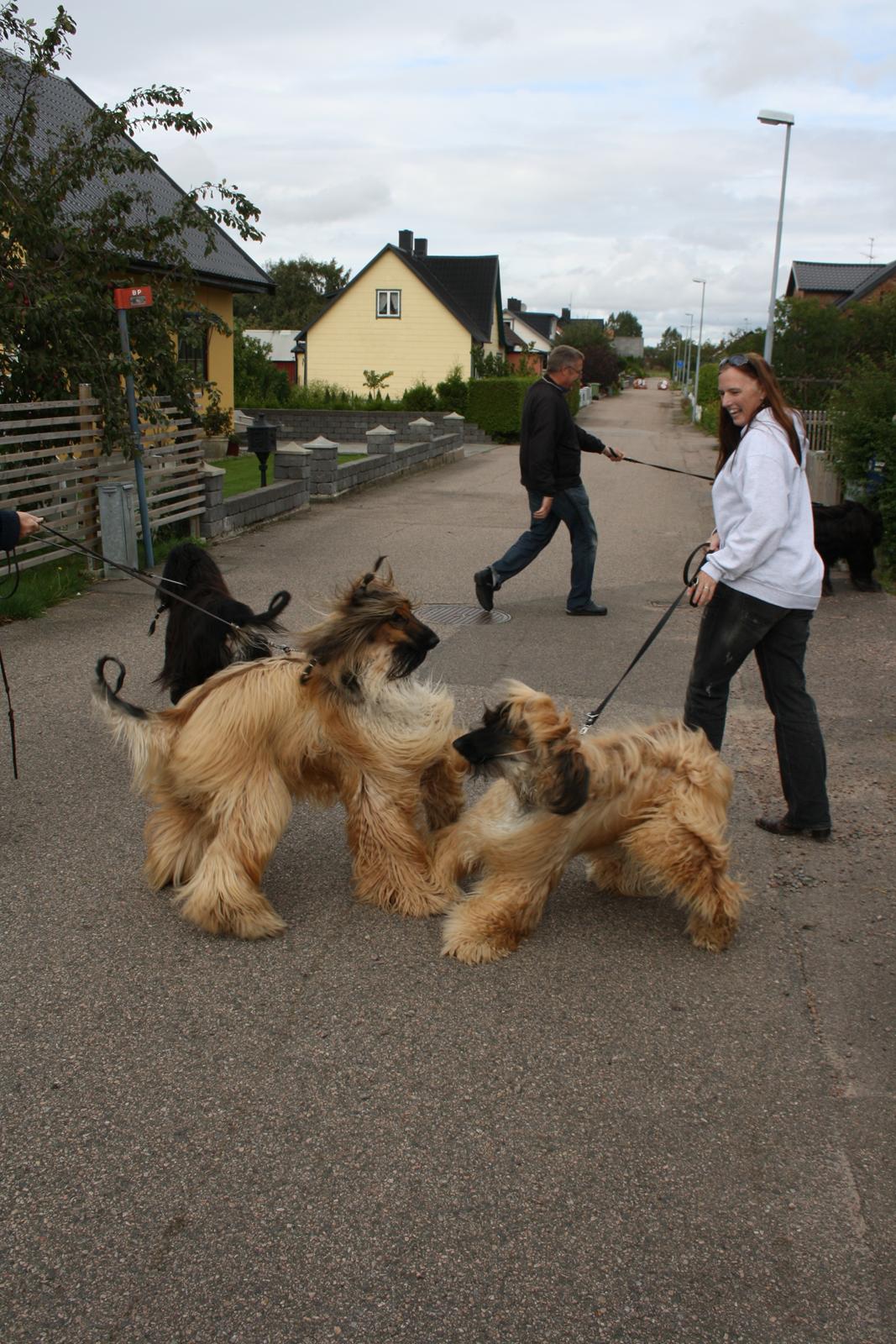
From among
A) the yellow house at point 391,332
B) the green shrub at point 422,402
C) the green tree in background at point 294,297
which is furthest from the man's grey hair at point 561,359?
the green tree in background at point 294,297

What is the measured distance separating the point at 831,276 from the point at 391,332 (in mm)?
25074

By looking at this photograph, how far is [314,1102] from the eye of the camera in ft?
10.2

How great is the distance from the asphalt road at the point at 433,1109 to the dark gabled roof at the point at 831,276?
5717 centimetres

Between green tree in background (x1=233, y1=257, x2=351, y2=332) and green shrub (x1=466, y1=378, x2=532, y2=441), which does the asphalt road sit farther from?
green tree in background (x1=233, y1=257, x2=351, y2=332)

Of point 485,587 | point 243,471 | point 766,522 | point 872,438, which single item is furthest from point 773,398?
point 243,471

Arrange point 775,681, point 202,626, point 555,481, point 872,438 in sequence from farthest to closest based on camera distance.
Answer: point 872,438 < point 555,481 < point 202,626 < point 775,681

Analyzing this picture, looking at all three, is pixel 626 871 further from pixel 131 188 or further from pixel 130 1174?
pixel 131 188

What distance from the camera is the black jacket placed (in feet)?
29.9

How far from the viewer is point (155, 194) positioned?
66.0 feet

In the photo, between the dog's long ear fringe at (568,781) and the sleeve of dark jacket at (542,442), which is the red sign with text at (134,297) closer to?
the sleeve of dark jacket at (542,442)

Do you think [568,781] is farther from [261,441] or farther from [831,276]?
[831,276]

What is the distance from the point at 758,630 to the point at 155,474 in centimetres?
836

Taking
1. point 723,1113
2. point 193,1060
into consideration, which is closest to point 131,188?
point 193,1060

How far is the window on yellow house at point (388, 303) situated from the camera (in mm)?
47469
